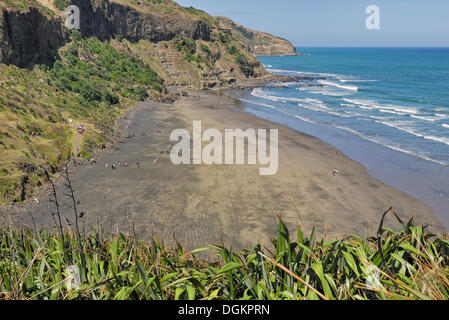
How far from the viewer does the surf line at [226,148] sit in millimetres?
23156

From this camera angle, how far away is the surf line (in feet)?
76.0

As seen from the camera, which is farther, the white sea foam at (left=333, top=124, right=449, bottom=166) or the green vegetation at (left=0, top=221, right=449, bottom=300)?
the white sea foam at (left=333, top=124, right=449, bottom=166)

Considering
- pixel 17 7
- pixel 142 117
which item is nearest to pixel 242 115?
pixel 142 117

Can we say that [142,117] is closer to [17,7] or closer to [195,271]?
[17,7]

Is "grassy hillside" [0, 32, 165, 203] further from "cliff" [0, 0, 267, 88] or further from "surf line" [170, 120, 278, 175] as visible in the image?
"surf line" [170, 120, 278, 175]

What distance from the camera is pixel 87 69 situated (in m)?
44.7

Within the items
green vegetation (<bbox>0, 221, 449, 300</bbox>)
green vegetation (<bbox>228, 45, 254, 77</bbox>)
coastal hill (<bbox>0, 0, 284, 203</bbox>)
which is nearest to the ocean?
green vegetation (<bbox>228, 45, 254, 77</bbox>)

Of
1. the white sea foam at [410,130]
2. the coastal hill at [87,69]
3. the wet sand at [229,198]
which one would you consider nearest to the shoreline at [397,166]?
the wet sand at [229,198]

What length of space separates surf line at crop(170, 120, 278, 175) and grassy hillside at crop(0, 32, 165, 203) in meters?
6.58

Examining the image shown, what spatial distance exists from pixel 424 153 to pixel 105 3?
59.9 metres

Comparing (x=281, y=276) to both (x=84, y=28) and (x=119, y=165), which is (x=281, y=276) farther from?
(x=84, y=28)

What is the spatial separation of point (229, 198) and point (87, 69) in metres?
36.7

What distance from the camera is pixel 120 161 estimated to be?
891 inches

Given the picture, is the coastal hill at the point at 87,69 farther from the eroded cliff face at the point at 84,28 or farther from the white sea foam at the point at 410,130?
the white sea foam at the point at 410,130
